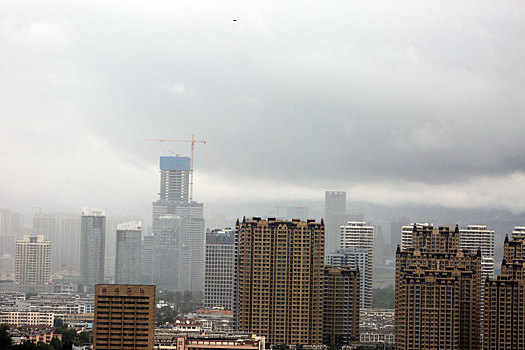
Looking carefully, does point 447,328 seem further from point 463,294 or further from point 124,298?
point 124,298

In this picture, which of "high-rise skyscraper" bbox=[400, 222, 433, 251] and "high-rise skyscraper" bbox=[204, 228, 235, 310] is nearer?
"high-rise skyscraper" bbox=[400, 222, 433, 251]

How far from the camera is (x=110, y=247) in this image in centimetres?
4025

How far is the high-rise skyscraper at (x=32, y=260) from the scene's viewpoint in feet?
122

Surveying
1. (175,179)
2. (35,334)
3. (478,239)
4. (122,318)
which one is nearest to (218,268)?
(478,239)

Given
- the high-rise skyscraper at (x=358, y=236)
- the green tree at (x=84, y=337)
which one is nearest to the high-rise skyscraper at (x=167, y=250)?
the high-rise skyscraper at (x=358, y=236)

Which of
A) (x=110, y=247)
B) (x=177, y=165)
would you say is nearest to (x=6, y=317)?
(x=110, y=247)

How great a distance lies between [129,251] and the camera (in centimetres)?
4016

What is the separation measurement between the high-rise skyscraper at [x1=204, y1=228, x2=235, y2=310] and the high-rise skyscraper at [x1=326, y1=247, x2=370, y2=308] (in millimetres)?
4099

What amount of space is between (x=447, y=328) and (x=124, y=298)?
8.33m

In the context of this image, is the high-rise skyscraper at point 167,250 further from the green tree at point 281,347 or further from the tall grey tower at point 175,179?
the green tree at point 281,347

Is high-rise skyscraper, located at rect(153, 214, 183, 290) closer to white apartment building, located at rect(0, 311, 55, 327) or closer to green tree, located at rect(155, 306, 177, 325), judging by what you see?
green tree, located at rect(155, 306, 177, 325)

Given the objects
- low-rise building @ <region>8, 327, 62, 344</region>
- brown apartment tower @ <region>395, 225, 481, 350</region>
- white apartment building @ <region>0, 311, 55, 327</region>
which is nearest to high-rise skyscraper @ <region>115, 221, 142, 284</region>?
white apartment building @ <region>0, 311, 55, 327</region>

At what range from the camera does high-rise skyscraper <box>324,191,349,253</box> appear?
29.9 meters

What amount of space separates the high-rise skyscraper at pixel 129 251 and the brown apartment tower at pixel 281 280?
14.7 m
